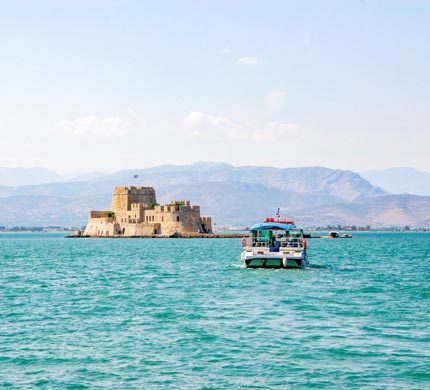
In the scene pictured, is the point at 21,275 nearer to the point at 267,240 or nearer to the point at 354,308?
the point at 267,240

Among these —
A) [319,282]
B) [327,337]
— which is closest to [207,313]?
[327,337]

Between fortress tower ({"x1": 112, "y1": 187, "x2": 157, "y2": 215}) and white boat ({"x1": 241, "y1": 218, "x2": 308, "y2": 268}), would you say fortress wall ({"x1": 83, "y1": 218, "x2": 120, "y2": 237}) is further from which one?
white boat ({"x1": 241, "y1": 218, "x2": 308, "y2": 268})

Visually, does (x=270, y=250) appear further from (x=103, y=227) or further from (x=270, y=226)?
(x=103, y=227)

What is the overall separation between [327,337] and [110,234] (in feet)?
469

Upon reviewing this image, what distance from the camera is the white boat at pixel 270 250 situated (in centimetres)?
5294

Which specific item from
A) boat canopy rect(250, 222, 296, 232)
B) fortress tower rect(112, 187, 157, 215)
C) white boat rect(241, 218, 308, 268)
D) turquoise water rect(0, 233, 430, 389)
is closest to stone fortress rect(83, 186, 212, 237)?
fortress tower rect(112, 187, 157, 215)

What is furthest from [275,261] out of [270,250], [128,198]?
[128,198]

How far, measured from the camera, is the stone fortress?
160m

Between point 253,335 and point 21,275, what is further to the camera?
point 21,275

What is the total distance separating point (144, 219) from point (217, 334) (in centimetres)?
13910

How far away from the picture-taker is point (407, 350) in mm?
23641

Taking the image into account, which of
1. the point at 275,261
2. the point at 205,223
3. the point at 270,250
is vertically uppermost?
the point at 205,223

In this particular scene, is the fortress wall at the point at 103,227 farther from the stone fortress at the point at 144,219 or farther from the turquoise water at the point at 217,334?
the turquoise water at the point at 217,334

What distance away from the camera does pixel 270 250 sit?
2096 inches
